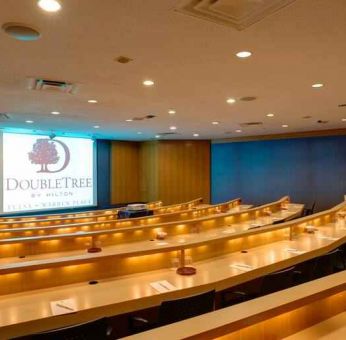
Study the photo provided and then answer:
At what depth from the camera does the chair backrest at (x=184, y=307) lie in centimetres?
237

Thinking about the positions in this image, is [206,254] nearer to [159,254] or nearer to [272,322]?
[159,254]

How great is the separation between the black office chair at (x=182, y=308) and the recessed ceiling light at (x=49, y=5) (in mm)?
2417

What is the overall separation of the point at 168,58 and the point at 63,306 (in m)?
2.72

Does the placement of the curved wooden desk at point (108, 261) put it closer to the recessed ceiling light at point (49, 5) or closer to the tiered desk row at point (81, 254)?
the tiered desk row at point (81, 254)

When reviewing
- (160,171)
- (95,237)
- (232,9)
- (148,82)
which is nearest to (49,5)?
(232,9)

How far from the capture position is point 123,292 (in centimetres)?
273

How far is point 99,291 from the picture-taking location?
2.75m

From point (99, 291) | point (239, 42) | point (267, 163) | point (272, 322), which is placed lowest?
point (99, 291)

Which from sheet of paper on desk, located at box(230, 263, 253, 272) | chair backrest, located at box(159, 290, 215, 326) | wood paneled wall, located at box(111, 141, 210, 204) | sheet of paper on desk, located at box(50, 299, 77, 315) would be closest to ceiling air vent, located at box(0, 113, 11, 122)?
wood paneled wall, located at box(111, 141, 210, 204)

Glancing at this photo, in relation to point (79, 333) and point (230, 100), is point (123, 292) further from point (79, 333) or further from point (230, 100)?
point (230, 100)

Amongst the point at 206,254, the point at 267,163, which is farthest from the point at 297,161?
the point at 206,254

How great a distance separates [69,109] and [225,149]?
8.07 metres

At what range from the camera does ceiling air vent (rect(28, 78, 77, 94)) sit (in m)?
4.48

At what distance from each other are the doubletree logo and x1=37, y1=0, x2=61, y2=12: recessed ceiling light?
9.21 metres
